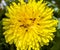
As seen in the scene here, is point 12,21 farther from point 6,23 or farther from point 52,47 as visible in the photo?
point 52,47

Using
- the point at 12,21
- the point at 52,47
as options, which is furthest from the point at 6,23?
the point at 52,47

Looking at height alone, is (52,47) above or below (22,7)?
below
